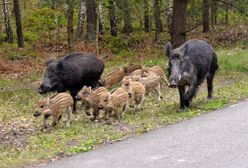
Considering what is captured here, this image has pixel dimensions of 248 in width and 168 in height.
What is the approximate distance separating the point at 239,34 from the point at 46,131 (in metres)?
23.3

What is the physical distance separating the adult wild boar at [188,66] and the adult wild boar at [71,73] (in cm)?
289


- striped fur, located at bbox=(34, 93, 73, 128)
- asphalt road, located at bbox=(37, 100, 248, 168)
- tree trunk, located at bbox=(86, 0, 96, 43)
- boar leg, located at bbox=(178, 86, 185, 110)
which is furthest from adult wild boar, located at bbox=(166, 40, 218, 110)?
Result: tree trunk, located at bbox=(86, 0, 96, 43)

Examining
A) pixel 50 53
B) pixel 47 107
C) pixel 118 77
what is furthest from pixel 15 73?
pixel 47 107

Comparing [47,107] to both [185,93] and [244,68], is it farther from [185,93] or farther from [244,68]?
[244,68]

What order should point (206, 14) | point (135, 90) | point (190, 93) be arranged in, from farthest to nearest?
point (206, 14)
point (135, 90)
point (190, 93)

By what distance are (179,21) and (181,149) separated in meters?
11.8

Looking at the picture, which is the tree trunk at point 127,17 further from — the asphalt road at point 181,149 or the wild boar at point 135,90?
the asphalt road at point 181,149

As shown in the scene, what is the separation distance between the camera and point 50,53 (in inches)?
1220

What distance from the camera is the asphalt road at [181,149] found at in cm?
815

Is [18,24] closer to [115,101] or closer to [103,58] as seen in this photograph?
[103,58]

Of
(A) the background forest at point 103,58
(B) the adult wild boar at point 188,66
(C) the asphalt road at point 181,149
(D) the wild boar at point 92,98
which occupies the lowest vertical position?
(A) the background forest at point 103,58

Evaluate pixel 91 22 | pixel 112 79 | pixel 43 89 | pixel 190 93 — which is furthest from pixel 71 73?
pixel 91 22

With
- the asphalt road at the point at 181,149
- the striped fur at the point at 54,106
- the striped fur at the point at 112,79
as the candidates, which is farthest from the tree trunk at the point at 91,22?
the asphalt road at the point at 181,149

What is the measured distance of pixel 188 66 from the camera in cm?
1251
